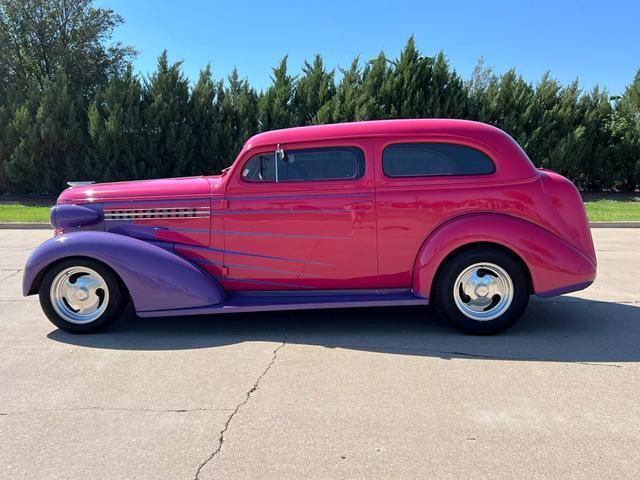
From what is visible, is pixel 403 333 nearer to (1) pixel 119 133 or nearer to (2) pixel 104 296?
(2) pixel 104 296

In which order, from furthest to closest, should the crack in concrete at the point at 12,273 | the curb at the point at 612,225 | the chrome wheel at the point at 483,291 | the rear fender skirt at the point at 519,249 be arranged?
the curb at the point at 612,225 → the crack in concrete at the point at 12,273 → the chrome wheel at the point at 483,291 → the rear fender skirt at the point at 519,249

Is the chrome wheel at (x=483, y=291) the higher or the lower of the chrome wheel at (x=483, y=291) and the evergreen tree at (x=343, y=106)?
the lower

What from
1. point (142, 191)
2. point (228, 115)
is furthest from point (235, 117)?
point (142, 191)

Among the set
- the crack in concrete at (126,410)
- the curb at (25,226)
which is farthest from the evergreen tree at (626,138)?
the crack in concrete at (126,410)

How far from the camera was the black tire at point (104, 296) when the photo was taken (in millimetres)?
4902

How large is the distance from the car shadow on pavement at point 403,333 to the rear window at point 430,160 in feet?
5.05

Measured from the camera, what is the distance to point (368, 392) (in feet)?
12.1

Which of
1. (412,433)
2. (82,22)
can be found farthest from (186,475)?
(82,22)

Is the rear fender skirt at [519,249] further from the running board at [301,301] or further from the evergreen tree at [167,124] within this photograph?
the evergreen tree at [167,124]

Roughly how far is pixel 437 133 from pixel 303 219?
4.98 ft

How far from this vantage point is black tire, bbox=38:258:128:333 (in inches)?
193

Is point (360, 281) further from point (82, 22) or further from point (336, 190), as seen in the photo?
point (82, 22)

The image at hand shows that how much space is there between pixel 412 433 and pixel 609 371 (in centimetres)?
190

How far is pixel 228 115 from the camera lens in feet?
58.9
